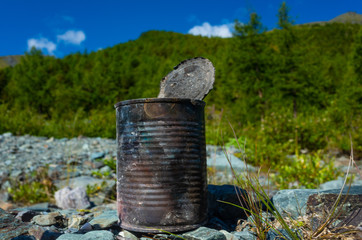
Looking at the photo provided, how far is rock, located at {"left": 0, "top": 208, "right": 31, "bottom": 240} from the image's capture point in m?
1.90

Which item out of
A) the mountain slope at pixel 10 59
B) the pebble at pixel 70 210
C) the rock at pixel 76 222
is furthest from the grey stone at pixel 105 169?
the mountain slope at pixel 10 59

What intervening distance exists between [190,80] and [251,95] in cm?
1048

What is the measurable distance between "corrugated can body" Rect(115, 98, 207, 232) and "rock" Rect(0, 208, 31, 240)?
72cm

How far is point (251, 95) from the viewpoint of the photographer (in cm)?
1283

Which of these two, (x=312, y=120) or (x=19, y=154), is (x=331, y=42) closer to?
(x=312, y=120)

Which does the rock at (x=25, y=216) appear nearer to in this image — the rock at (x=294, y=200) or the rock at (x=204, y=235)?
the rock at (x=204, y=235)

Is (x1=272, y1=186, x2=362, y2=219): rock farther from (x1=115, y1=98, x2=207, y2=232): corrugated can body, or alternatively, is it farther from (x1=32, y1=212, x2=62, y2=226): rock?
(x1=32, y1=212, x2=62, y2=226): rock

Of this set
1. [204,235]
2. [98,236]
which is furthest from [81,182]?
[204,235]

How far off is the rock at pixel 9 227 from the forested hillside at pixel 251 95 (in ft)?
4.92

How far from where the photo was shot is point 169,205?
7.41 feet

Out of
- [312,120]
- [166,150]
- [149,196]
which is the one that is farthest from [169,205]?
[312,120]

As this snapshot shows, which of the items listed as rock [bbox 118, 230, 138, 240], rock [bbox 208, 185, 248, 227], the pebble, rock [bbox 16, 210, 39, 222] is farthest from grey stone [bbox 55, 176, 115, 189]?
rock [bbox 118, 230, 138, 240]

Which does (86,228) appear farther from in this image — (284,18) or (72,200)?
(284,18)

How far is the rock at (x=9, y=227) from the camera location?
1.90m
